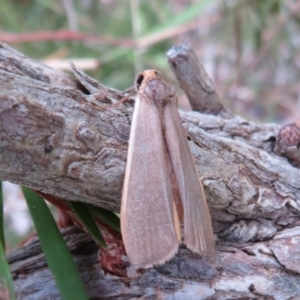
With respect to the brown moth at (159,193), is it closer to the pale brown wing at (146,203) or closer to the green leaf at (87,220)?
the pale brown wing at (146,203)

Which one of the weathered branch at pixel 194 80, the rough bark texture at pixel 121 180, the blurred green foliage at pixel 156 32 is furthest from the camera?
the blurred green foliage at pixel 156 32

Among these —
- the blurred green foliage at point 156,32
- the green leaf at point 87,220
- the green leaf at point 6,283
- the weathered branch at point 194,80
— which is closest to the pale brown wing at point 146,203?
the green leaf at point 87,220

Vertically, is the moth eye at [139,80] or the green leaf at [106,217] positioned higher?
the moth eye at [139,80]

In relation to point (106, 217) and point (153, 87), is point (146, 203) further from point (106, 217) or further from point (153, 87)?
point (153, 87)

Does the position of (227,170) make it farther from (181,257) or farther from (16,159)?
(16,159)

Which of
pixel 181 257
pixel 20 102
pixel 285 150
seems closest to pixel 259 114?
pixel 285 150

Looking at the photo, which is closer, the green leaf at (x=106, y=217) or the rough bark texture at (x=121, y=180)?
the rough bark texture at (x=121, y=180)

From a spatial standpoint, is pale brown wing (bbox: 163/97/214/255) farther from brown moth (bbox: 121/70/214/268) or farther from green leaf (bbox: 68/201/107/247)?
green leaf (bbox: 68/201/107/247)
